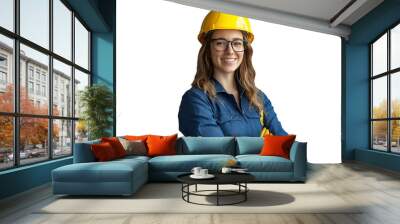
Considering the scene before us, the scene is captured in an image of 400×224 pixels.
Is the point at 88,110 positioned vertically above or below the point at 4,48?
below

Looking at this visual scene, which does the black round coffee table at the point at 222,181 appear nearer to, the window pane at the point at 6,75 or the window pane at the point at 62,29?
the window pane at the point at 6,75

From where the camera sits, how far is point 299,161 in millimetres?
5895

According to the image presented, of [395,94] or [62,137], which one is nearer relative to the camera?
[62,137]

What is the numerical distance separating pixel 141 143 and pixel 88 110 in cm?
187

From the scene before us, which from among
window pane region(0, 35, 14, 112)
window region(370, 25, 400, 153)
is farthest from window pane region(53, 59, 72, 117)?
window region(370, 25, 400, 153)

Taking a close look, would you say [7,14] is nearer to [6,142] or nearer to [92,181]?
[6,142]

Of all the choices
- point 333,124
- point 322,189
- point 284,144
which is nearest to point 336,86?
point 333,124

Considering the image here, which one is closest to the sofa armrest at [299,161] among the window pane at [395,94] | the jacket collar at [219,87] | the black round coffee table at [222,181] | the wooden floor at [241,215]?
the wooden floor at [241,215]

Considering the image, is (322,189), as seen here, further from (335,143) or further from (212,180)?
(335,143)

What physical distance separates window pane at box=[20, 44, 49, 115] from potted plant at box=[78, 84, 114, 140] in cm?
164

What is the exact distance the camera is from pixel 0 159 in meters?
4.77

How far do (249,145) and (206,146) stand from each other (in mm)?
751

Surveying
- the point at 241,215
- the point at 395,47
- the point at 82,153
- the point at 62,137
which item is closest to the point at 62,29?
the point at 62,137

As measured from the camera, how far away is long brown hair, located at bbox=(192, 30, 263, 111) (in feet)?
26.1
